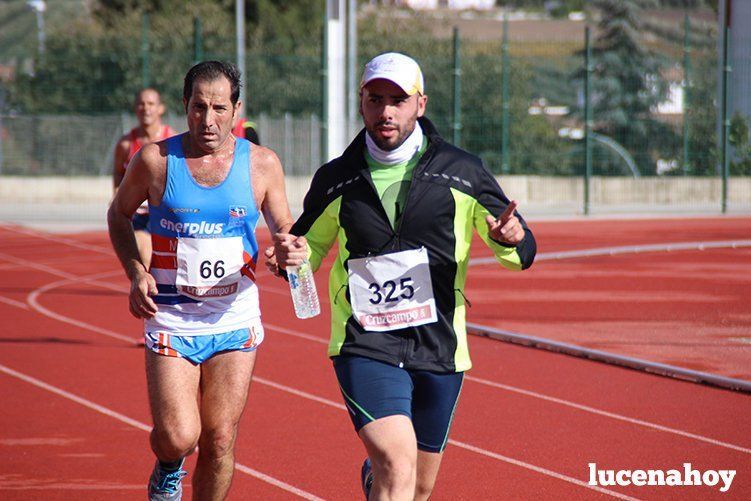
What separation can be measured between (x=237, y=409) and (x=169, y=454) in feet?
1.14

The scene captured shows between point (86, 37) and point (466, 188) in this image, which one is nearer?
point (466, 188)

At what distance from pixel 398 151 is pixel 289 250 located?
→ 579 mm

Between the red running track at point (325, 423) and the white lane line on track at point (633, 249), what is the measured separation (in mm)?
5148

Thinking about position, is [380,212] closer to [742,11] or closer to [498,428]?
[498,428]

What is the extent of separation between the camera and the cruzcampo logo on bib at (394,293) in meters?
4.55

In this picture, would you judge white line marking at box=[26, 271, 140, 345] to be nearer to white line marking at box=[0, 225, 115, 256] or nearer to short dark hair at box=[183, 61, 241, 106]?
white line marking at box=[0, 225, 115, 256]

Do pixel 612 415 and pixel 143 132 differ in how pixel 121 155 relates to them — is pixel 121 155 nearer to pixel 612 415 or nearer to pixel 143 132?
pixel 143 132

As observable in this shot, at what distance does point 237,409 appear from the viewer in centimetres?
511

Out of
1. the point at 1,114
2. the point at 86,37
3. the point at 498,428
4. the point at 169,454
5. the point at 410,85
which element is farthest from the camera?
the point at 86,37

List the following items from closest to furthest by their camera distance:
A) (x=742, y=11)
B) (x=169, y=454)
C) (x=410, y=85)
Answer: (x=410, y=85) < (x=169, y=454) < (x=742, y=11)

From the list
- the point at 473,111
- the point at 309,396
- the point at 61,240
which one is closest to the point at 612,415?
the point at 309,396

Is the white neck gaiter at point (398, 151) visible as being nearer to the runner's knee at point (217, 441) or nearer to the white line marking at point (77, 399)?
the runner's knee at point (217, 441)

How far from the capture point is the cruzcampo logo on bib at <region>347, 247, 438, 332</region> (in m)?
4.55

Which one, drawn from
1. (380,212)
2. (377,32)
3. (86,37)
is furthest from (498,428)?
(377,32)
